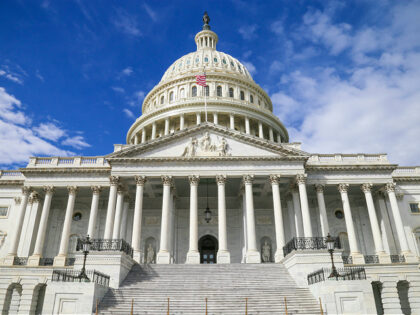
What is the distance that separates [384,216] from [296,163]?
1215 centimetres

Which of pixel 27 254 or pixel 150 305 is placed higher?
pixel 27 254

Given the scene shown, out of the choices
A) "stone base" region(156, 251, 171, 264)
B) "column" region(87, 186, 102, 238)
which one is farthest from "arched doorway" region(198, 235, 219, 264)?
"column" region(87, 186, 102, 238)

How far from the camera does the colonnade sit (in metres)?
31.6

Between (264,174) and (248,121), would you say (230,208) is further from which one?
(248,121)

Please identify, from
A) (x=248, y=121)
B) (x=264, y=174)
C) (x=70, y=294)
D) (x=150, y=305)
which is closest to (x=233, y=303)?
(x=150, y=305)

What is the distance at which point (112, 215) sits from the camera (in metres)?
32.8

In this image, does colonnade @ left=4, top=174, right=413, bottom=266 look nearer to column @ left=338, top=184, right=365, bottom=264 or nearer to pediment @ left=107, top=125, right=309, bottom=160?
column @ left=338, top=184, right=365, bottom=264

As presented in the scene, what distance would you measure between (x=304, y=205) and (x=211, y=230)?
41.6ft

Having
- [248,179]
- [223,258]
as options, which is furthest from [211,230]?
[223,258]

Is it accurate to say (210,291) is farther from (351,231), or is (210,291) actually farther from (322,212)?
(351,231)

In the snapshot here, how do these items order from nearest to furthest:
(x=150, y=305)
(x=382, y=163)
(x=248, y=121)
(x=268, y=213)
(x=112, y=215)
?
(x=150, y=305), (x=112, y=215), (x=382, y=163), (x=268, y=213), (x=248, y=121)

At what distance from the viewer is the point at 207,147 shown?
35406 mm

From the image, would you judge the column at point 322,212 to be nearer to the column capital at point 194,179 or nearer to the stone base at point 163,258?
the column capital at point 194,179

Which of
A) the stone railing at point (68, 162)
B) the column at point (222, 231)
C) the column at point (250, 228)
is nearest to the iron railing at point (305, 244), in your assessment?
the column at point (250, 228)
